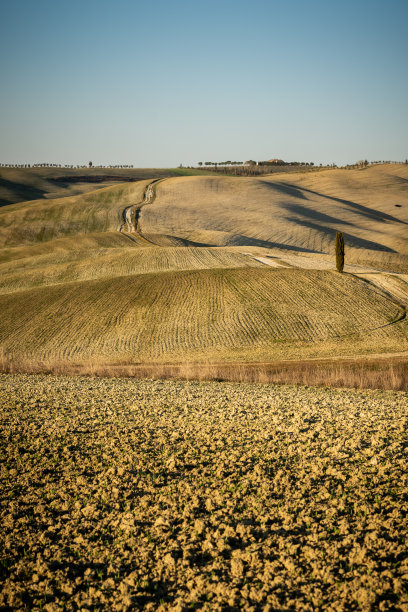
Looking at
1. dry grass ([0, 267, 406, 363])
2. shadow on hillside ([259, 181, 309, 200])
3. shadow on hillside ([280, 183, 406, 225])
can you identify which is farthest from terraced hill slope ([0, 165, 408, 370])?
shadow on hillside ([259, 181, 309, 200])

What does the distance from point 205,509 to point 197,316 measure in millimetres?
29442

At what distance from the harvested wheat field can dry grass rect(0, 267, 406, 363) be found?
1751 cm

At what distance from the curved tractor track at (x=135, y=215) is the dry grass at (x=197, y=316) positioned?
31820 millimetres

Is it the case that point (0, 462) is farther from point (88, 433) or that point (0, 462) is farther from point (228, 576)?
point (228, 576)

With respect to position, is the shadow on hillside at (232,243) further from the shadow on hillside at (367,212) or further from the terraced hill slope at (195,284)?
the shadow on hillside at (367,212)

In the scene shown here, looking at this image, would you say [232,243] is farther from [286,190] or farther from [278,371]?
[286,190]

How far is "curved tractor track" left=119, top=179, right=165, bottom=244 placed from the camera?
8494cm

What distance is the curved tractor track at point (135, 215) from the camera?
84.9 metres

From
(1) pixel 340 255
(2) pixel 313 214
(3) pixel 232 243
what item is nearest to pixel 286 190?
(2) pixel 313 214

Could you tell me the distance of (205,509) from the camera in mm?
9000

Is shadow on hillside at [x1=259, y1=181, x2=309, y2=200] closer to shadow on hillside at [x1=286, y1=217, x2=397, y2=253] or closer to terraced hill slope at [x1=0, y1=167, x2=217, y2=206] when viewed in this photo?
shadow on hillside at [x1=286, y1=217, x2=397, y2=253]

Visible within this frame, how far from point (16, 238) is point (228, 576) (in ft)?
292

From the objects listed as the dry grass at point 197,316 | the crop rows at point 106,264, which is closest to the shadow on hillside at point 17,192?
the crop rows at point 106,264

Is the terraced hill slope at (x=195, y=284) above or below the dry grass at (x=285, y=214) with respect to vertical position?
below
